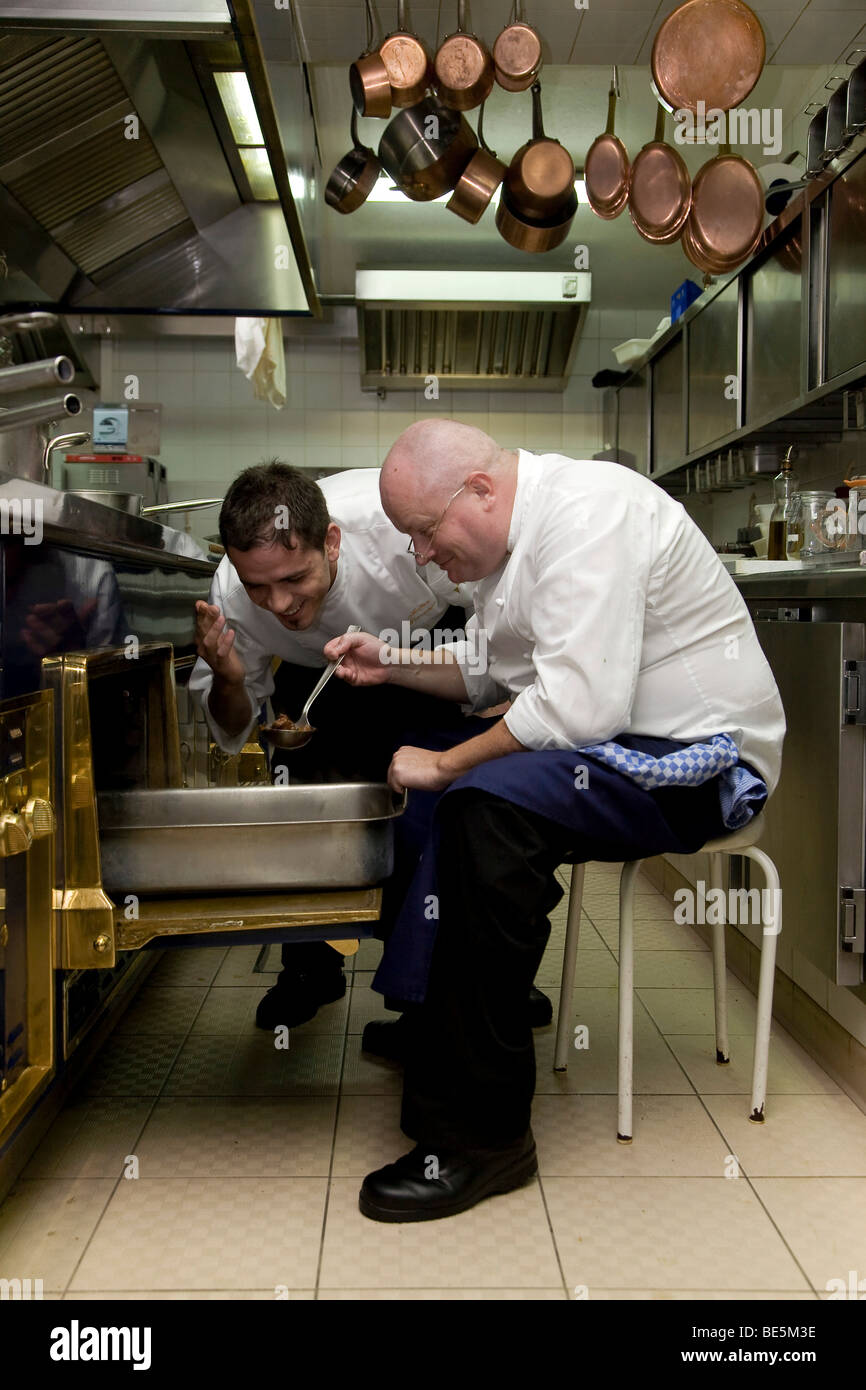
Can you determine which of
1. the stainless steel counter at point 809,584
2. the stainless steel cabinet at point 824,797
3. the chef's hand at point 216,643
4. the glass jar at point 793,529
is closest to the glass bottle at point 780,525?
the glass jar at point 793,529

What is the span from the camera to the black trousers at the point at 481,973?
152cm

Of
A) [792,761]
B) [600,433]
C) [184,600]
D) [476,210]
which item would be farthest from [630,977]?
[600,433]

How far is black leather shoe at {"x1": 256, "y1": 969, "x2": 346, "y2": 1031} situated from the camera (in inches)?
87.4

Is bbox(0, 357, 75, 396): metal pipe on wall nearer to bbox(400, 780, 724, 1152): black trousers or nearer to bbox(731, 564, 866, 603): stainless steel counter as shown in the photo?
bbox(400, 780, 724, 1152): black trousers

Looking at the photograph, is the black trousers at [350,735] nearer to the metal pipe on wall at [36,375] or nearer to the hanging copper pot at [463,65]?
the metal pipe on wall at [36,375]

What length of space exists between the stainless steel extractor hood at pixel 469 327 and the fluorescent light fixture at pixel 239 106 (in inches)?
67.8

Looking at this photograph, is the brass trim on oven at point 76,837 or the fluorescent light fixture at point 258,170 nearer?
the brass trim on oven at point 76,837

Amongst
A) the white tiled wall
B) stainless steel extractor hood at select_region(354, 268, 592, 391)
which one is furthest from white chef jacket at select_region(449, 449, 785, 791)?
the white tiled wall

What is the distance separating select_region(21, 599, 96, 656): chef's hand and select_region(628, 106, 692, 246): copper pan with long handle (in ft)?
8.22

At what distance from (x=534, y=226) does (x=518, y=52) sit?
2.59 ft

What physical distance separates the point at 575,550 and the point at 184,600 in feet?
3.93

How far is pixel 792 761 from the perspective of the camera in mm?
2125

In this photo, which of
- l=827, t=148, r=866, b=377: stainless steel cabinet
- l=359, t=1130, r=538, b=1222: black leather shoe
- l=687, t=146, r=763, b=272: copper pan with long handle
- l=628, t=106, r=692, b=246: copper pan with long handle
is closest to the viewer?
l=359, t=1130, r=538, b=1222: black leather shoe
